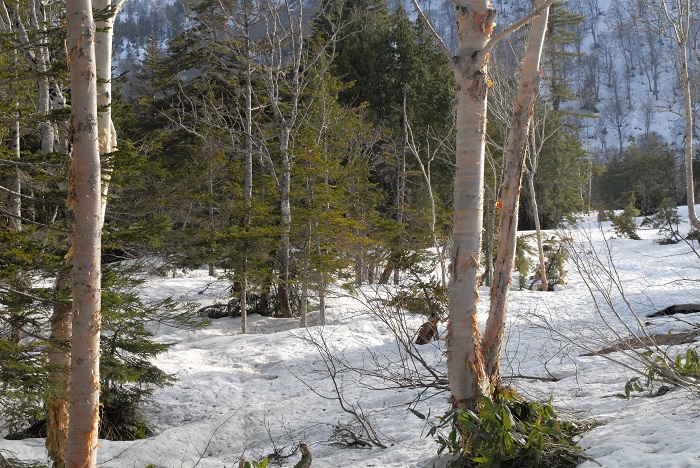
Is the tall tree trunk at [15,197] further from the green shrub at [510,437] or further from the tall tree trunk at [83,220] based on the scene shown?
the green shrub at [510,437]

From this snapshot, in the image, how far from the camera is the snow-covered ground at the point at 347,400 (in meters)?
3.80

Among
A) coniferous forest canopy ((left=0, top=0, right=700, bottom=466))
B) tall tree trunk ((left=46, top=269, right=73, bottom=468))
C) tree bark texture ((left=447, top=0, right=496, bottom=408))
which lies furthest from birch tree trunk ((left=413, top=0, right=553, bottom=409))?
tall tree trunk ((left=46, top=269, right=73, bottom=468))

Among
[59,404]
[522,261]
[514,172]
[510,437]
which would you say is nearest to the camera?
[510,437]

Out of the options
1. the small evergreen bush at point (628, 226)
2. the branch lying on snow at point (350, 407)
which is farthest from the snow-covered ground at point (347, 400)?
the small evergreen bush at point (628, 226)

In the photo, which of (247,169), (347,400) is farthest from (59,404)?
(247,169)

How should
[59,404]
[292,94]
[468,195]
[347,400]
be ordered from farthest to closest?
1. [292,94]
2. [347,400]
3. [59,404]
4. [468,195]

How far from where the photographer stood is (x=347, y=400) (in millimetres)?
7305

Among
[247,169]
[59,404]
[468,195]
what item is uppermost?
[247,169]

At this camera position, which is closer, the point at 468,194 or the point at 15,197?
the point at 468,194

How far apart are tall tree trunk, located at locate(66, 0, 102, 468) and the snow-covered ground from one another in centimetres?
233

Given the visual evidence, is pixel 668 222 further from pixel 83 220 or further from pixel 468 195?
pixel 83 220

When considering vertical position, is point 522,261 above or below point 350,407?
above

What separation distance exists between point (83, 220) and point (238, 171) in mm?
Answer: 13771

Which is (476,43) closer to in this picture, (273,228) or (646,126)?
(273,228)
